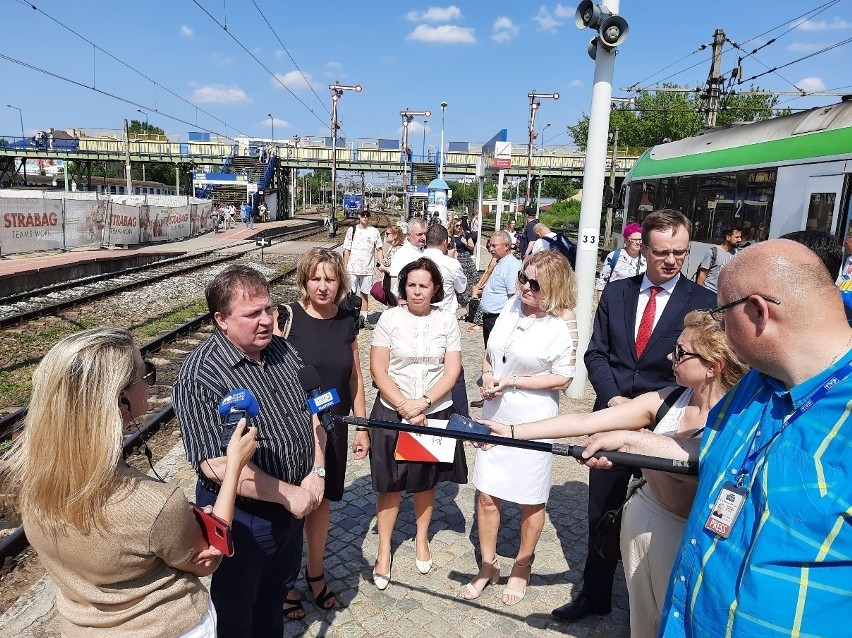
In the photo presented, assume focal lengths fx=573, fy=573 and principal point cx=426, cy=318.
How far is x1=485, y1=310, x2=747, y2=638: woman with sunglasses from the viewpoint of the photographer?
2230 millimetres

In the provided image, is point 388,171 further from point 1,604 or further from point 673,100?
point 1,604

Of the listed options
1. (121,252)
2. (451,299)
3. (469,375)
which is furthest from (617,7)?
(121,252)

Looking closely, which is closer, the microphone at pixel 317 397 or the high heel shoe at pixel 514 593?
the microphone at pixel 317 397

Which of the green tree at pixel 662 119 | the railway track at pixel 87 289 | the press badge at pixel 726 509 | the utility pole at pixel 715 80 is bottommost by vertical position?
the railway track at pixel 87 289

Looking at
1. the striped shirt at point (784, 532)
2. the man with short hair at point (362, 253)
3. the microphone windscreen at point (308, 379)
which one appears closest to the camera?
the striped shirt at point (784, 532)

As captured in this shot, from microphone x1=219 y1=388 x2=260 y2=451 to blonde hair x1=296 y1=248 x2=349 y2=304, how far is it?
1.48 metres

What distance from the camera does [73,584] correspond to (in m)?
1.73

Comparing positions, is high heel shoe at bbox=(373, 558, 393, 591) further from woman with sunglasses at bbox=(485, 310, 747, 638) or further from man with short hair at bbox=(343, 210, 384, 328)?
man with short hair at bbox=(343, 210, 384, 328)

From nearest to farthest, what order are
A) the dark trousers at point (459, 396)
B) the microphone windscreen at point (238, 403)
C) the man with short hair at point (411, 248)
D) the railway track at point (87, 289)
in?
the microphone windscreen at point (238, 403)
the dark trousers at point (459, 396)
the man with short hair at point (411, 248)
the railway track at point (87, 289)

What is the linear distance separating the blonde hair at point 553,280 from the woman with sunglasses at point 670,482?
1057 mm

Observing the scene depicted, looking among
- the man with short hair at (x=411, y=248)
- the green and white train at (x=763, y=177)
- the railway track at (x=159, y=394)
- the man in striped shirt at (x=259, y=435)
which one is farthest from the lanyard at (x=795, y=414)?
the green and white train at (x=763, y=177)

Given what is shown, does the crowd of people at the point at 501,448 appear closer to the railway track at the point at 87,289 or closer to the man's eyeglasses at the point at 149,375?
the man's eyeglasses at the point at 149,375

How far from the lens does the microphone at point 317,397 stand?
242 centimetres

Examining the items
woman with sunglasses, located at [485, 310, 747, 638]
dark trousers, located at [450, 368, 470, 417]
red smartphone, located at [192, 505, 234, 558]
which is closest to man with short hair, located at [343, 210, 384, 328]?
dark trousers, located at [450, 368, 470, 417]
